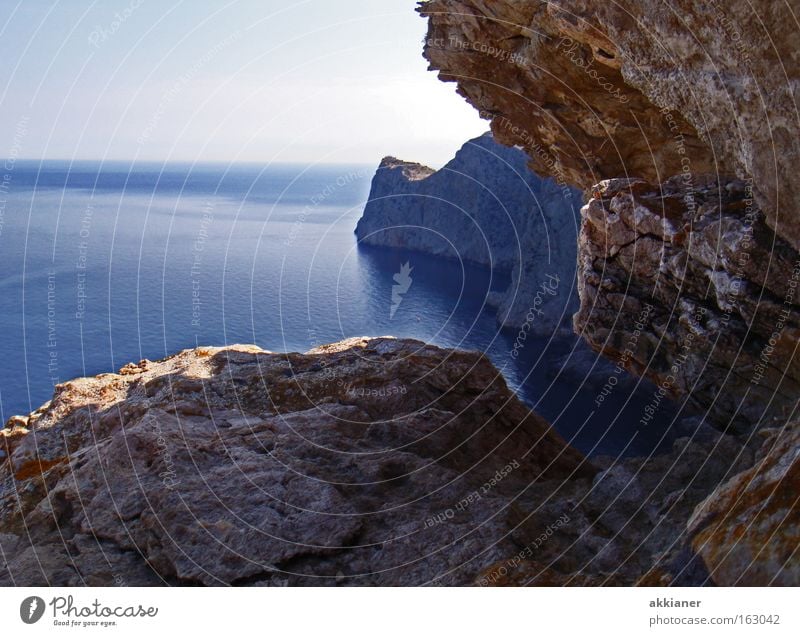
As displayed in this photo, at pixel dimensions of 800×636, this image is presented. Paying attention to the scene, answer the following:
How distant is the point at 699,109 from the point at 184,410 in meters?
17.8

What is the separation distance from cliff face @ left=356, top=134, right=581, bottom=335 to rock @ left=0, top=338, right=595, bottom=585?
63148 mm

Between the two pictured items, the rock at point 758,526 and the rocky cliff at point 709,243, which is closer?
the rock at point 758,526

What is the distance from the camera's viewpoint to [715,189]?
1816cm

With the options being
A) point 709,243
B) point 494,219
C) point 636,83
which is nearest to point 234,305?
point 494,219

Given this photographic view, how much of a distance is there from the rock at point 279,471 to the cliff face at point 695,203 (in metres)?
4.73

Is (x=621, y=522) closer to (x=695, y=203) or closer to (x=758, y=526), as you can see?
(x=758, y=526)

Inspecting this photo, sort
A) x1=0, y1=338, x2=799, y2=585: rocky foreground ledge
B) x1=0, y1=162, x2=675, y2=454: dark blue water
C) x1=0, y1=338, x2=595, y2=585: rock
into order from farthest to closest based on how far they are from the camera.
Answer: x1=0, y1=162, x2=675, y2=454: dark blue water → x1=0, y1=338, x2=595, y2=585: rock → x1=0, y1=338, x2=799, y2=585: rocky foreground ledge

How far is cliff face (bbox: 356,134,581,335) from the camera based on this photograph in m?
113

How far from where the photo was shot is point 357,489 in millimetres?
16422

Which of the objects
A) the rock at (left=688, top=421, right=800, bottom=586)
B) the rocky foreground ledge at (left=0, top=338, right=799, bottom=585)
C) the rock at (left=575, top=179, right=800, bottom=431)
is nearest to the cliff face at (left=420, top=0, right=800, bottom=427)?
the rock at (left=575, top=179, right=800, bottom=431)

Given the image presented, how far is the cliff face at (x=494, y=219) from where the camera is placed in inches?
4441

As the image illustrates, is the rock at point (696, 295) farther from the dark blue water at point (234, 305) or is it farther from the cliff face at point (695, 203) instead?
the dark blue water at point (234, 305)

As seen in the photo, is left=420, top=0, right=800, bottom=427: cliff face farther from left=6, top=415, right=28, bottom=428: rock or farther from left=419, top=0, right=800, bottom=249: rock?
left=6, top=415, right=28, bottom=428: rock

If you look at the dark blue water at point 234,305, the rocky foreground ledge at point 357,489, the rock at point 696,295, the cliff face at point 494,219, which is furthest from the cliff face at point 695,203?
the cliff face at point 494,219
